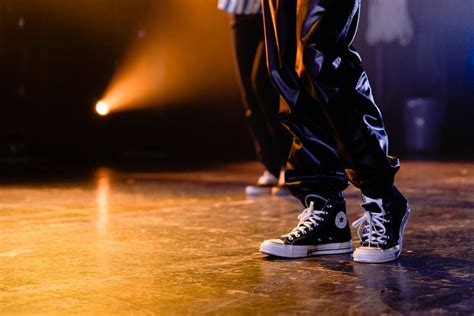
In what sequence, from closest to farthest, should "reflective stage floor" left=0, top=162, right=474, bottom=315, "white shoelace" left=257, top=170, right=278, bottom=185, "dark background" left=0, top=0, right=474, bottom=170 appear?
1. "reflective stage floor" left=0, top=162, right=474, bottom=315
2. "white shoelace" left=257, top=170, right=278, bottom=185
3. "dark background" left=0, top=0, right=474, bottom=170

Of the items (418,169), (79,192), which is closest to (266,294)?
(79,192)

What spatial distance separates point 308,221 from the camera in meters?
1.67

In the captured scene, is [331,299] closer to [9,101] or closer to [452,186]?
[452,186]

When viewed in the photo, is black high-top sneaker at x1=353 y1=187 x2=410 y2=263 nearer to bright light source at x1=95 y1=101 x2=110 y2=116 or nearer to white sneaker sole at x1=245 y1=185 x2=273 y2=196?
white sneaker sole at x1=245 y1=185 x2=273 y2=196

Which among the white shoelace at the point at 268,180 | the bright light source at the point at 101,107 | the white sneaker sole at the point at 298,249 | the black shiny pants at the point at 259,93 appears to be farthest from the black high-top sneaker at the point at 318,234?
the bright light source at the point at 101,107

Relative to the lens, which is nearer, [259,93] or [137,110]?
[259,93]

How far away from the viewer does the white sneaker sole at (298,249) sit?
5.22ft

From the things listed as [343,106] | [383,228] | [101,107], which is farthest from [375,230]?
[101,107]

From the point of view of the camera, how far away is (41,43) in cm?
608

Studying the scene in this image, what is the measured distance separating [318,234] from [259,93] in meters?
1.49

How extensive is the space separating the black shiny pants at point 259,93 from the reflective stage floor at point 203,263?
37 cm

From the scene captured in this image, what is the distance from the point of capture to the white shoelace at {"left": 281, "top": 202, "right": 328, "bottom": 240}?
5.40 feet

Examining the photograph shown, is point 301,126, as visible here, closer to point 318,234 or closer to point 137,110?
point 318,234

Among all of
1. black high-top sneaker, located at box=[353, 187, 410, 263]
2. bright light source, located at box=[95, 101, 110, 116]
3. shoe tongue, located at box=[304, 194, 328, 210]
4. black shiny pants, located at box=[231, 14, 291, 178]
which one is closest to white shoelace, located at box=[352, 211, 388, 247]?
black high-top sneaker, located at box=[353, 187, 410, 263]
